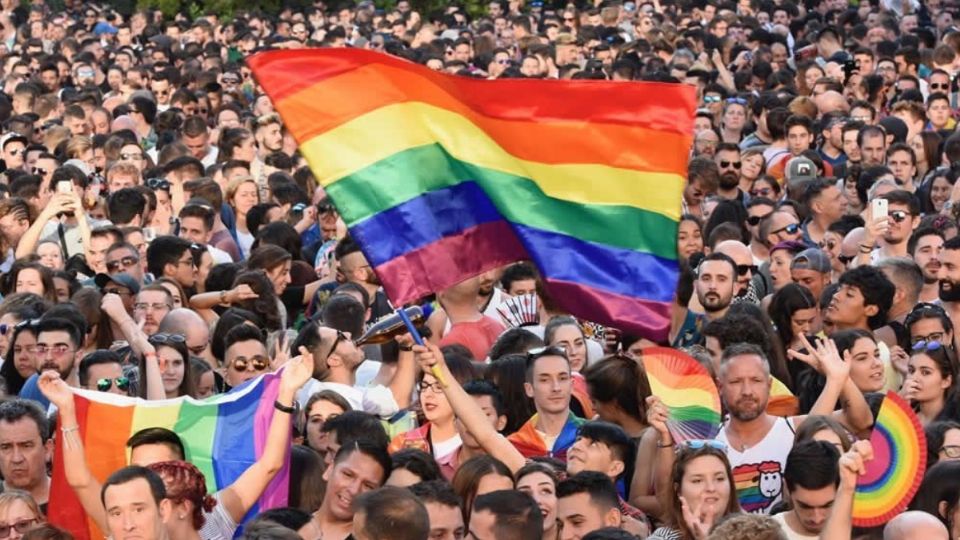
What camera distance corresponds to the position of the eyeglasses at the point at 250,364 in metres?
11.8

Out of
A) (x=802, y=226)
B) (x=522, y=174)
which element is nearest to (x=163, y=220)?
(x=802, y=226)

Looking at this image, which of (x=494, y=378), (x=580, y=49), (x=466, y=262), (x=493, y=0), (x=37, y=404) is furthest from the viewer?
(x=493, y=0)

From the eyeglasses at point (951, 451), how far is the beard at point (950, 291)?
3058 millimetres

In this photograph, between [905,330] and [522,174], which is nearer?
[522,174]

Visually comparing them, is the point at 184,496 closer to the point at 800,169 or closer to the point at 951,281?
the point at 951,281

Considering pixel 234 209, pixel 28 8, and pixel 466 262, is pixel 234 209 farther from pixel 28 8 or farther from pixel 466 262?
pixel 28 8

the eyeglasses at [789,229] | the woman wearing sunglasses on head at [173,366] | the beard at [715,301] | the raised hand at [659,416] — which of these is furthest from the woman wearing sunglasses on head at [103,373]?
the eyeglasses at [789,229]

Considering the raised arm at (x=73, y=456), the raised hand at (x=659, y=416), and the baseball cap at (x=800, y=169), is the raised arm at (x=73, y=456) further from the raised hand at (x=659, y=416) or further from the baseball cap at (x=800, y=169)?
the baseball cap at (x=800, y=169)

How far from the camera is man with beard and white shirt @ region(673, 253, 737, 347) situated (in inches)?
516

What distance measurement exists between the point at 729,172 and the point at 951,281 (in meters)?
5.14

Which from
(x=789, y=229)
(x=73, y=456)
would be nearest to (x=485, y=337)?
(x=789, y=229)

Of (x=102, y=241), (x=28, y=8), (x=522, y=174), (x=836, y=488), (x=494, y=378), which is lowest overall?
(x=28, y=8)

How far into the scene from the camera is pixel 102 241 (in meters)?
14.5

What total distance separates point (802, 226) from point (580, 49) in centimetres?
1099
